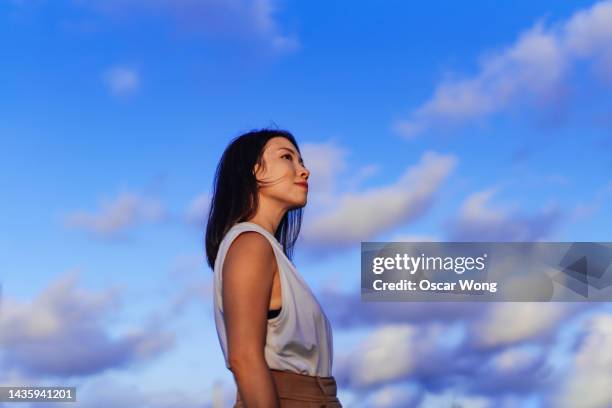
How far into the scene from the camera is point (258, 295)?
16.2 feet

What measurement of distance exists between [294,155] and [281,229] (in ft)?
1.36

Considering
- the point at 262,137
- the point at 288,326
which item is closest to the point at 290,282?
the point at 288,326

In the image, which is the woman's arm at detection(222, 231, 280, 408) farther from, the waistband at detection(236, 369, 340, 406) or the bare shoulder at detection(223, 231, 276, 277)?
the waistband at detection(236, 369, 340, 406)

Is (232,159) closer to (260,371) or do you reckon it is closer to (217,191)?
(217,191)

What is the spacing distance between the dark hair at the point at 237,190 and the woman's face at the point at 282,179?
0.13 ft

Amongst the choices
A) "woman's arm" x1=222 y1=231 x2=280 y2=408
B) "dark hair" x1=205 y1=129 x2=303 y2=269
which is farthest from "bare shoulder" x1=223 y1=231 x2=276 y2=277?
"dark hair" x1=205 y1=129 x2=303 y2=269

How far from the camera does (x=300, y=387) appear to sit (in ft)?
16.5

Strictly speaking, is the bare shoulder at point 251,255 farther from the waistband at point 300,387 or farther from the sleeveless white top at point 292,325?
the waistband at point 300,387

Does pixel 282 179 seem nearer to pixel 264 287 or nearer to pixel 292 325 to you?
pixel 264 287

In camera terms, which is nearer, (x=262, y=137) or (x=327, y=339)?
(x=327, y=339)

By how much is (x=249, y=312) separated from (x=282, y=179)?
858 mm

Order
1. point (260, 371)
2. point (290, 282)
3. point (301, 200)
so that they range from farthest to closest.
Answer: point (301, 200), point (290, 282), point (260, 371)

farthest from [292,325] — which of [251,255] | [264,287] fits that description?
[251,255]

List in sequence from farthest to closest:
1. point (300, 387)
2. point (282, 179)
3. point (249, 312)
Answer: point (282, 179), point (300, 387), point (249, 312)
